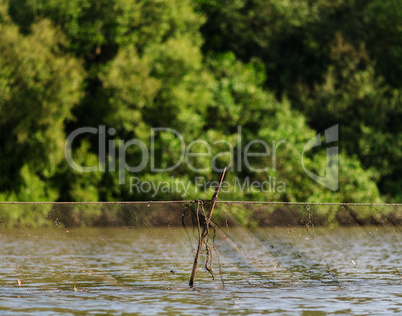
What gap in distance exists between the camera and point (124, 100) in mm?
53562

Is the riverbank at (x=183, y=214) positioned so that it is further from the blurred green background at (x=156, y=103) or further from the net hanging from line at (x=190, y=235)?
the blurred green background at (x=156, y=103)

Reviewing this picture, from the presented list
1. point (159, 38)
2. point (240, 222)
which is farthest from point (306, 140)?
point (240, 222)

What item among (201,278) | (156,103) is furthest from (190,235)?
(156,103)

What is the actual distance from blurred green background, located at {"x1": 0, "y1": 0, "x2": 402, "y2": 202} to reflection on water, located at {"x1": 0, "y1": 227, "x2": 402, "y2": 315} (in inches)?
934

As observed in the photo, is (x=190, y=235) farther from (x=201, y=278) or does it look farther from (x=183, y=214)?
(x=201, y=278)

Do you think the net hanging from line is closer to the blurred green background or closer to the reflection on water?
the reflection on water

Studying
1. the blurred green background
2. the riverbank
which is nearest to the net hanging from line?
the riverbank

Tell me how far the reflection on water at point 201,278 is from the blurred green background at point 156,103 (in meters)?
23.7

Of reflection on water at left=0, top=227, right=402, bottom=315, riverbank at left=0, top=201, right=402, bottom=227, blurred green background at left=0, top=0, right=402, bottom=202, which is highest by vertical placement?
blurred green background at left=0, top=0, right=402, bottom=202

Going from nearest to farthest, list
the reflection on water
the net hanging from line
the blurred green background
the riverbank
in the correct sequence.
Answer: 1. the reflection on water
2. the riverbank
3. the net hanging from line
4. the blurred green background

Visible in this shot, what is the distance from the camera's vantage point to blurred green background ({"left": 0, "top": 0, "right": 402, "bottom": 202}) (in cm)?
5141

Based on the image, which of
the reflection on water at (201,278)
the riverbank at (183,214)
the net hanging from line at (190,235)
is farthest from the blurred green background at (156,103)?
the riverbank at (183,214)

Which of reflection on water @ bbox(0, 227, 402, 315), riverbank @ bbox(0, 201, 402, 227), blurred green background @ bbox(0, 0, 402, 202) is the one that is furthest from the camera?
blurred green background @ bbox(0, 0, 402, 202)

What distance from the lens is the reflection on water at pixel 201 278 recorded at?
19344 millimetres
